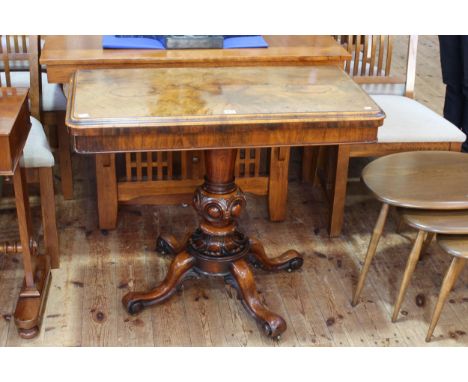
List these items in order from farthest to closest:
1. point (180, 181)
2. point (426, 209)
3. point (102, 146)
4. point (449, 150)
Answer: point (180, 181), point (449, 150), point (426, 209), point (102, 146)

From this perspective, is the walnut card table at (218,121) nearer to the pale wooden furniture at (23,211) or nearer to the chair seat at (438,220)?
the pale wooden furniture at (23,211)

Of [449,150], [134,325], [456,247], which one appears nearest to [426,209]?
[456,247]

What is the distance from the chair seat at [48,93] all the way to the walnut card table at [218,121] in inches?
26.2

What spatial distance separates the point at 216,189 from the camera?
7.36ft

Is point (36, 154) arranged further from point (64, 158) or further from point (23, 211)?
point (64, 158)

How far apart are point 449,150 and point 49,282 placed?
1.54 meters

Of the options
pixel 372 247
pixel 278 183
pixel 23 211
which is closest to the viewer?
pixel 23 211

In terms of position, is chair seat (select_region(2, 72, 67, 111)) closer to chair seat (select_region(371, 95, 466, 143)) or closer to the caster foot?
the caster foot

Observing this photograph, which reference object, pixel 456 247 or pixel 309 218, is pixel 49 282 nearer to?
pixel 309 218

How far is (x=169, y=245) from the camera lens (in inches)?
104

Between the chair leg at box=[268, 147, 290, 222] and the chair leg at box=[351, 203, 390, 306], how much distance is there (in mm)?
618

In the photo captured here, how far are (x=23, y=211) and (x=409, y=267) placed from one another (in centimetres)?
121

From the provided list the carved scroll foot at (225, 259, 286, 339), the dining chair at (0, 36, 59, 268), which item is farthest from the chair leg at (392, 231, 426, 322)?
the dining chair at (0, 36, 59, 268)

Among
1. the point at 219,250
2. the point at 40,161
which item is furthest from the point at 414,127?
the point at 40,161
